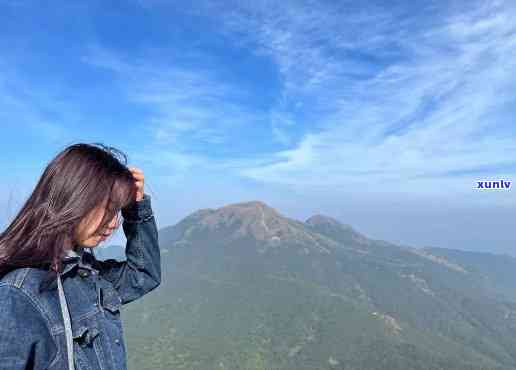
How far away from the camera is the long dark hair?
10.2 ft

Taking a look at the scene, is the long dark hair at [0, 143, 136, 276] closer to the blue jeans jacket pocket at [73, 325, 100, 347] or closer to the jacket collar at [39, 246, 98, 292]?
the jacket collar at [39, 246, 98, 292]

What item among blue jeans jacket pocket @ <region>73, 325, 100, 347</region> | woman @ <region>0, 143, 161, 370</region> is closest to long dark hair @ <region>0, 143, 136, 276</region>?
woman @ <region>0, 143, 161, 370</region>

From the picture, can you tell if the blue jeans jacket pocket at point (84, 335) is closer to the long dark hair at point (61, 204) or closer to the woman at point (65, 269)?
the woman at point (65, 269)

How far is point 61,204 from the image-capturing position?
332 centimetres

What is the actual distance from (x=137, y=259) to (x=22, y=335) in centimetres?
170

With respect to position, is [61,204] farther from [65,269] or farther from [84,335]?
[84,335]

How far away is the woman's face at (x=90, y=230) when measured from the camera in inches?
137

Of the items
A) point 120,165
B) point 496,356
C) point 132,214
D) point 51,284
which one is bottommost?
point 496,356

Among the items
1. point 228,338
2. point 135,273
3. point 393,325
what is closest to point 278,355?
point 228,338

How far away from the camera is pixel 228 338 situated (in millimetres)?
195625

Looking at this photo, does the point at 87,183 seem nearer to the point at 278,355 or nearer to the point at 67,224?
the point at 67,224

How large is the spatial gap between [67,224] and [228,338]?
668 ft

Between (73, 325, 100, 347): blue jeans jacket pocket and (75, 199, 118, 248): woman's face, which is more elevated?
(75, 199, 118, 248): woman's face

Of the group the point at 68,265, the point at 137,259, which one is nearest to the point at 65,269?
the point at 68,265
